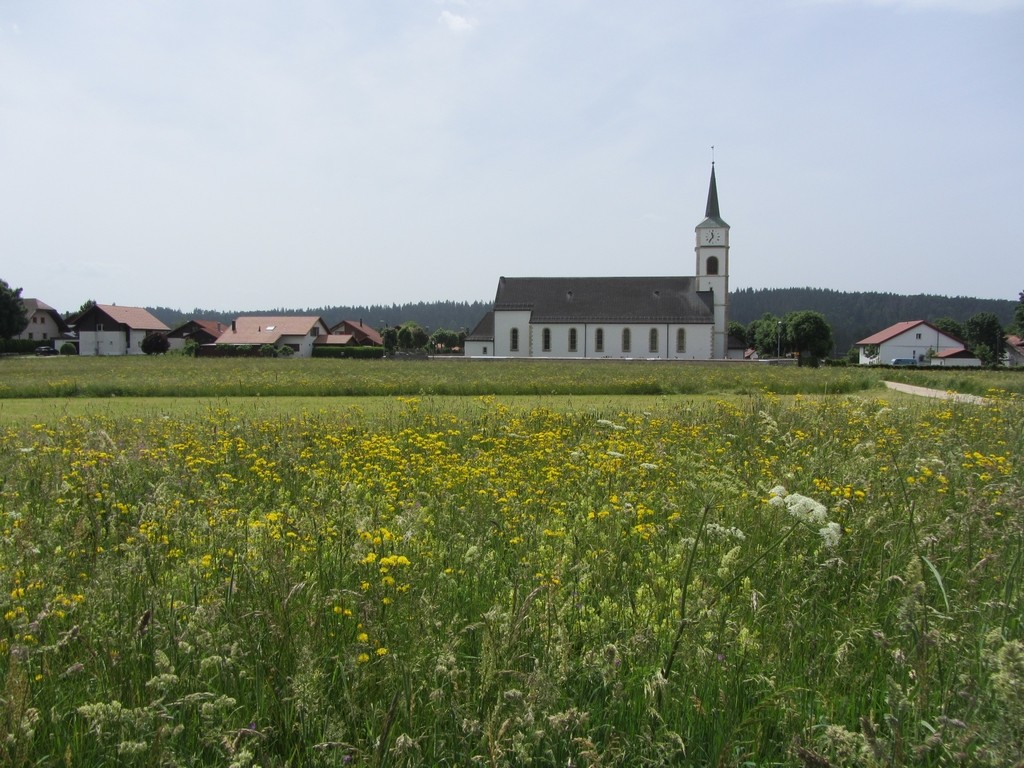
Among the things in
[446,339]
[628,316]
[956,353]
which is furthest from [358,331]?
[956,353]

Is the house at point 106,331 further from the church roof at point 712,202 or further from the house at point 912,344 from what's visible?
the house at point 912,344

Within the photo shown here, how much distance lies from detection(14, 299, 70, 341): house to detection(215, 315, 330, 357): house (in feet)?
71.9

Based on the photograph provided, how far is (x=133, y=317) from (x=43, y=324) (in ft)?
37.4

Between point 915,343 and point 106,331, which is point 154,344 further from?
point 915,343

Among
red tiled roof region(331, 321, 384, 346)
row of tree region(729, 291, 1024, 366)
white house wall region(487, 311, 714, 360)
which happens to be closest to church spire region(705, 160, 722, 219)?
white house wall region(487, 311, 714, 360)

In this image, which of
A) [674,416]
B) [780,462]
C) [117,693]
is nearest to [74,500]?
[117,693]

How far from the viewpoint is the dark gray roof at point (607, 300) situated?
78.6m

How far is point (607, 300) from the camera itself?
81000 mm

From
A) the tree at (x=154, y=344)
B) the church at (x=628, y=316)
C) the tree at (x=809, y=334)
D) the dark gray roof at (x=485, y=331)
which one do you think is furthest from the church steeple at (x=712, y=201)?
the tree at (x=154, y=344)

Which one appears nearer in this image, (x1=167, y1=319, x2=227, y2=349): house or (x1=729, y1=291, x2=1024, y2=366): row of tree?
(x1=167, y1=319, x2=227, y2=349): house

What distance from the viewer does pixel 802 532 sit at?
4934 mm

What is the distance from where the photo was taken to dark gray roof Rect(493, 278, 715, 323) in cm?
7862

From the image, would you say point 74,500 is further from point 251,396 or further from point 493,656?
point 251,396

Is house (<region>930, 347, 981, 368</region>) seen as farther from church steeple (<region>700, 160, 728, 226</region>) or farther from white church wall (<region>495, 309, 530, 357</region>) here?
white church wall (<region>495, 309, 530, 357</region>)
